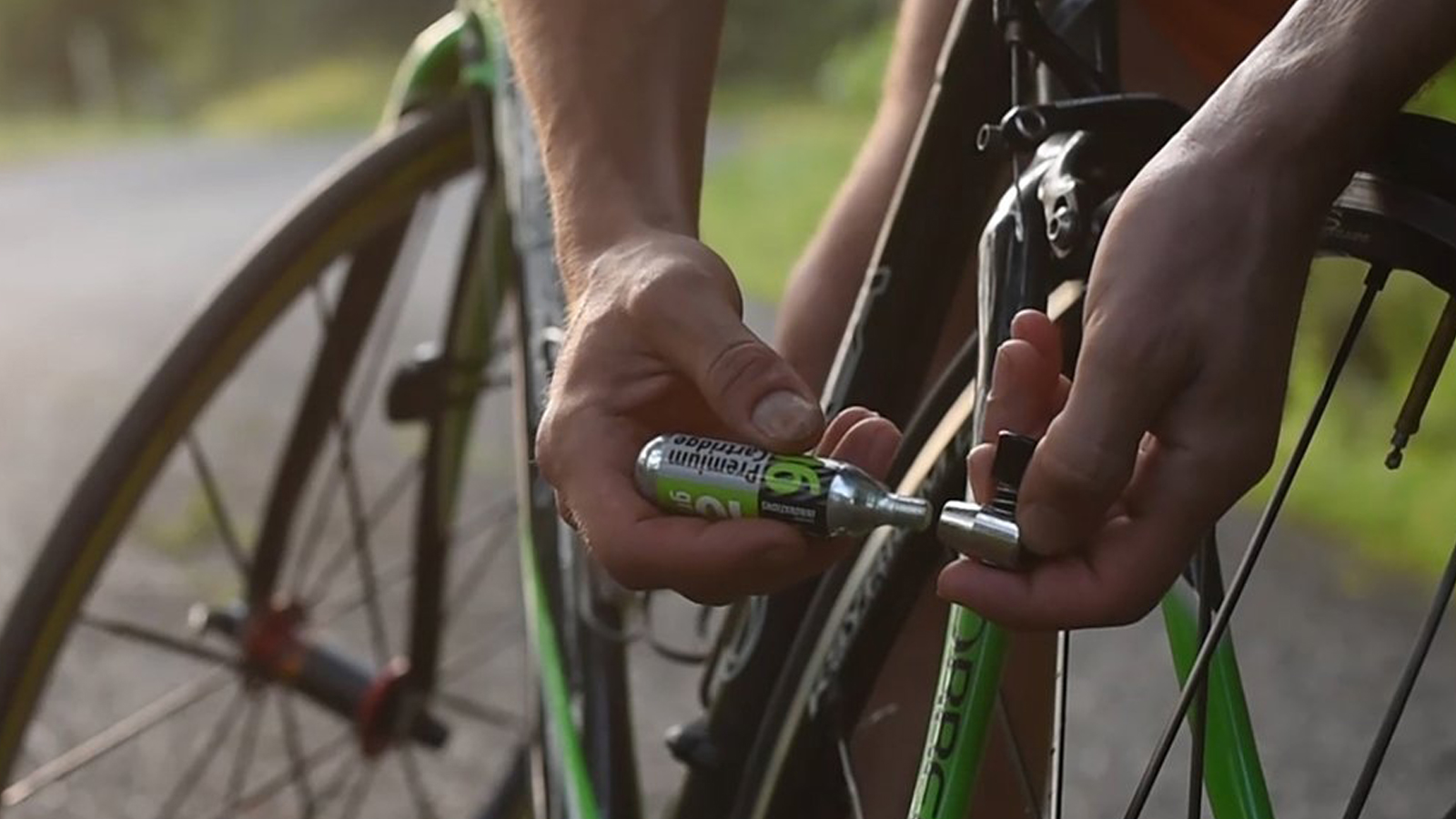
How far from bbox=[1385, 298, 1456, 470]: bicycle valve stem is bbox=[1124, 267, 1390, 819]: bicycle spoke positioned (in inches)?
1.0

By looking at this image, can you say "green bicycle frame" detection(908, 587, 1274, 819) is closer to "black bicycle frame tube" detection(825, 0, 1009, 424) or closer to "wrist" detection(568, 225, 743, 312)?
"wrist" detection(568, 225, 743, 312)

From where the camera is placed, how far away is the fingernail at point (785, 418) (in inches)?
32.7

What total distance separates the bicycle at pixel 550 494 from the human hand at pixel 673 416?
8 centimetres

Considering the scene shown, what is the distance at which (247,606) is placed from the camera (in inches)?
75.7

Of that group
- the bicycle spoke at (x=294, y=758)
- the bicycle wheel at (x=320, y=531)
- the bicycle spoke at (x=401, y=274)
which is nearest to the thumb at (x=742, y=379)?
the bicycle wheel at (x=320, y=531)

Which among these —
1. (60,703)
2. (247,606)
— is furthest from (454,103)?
(60,703)

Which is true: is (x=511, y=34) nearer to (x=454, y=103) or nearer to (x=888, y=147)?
(x=888, y=147)

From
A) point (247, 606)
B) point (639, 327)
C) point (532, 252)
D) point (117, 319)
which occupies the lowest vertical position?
point (117, 319)

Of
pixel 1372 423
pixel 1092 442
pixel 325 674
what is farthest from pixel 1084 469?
pixel 1372 423

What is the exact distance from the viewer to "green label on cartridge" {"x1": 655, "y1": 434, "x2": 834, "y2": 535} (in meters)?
0.81

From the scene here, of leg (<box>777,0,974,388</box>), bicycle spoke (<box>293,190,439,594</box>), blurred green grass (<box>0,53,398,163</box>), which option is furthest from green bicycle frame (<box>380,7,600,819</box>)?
blurred green grass (<box>0,53,398,163</box>)

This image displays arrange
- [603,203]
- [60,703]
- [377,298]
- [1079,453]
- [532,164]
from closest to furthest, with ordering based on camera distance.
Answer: [1079,453] < [603,203] < [532,164] < [377,298] < [60,703]

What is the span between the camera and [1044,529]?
70 centimetres

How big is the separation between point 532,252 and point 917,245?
404 millimetres
